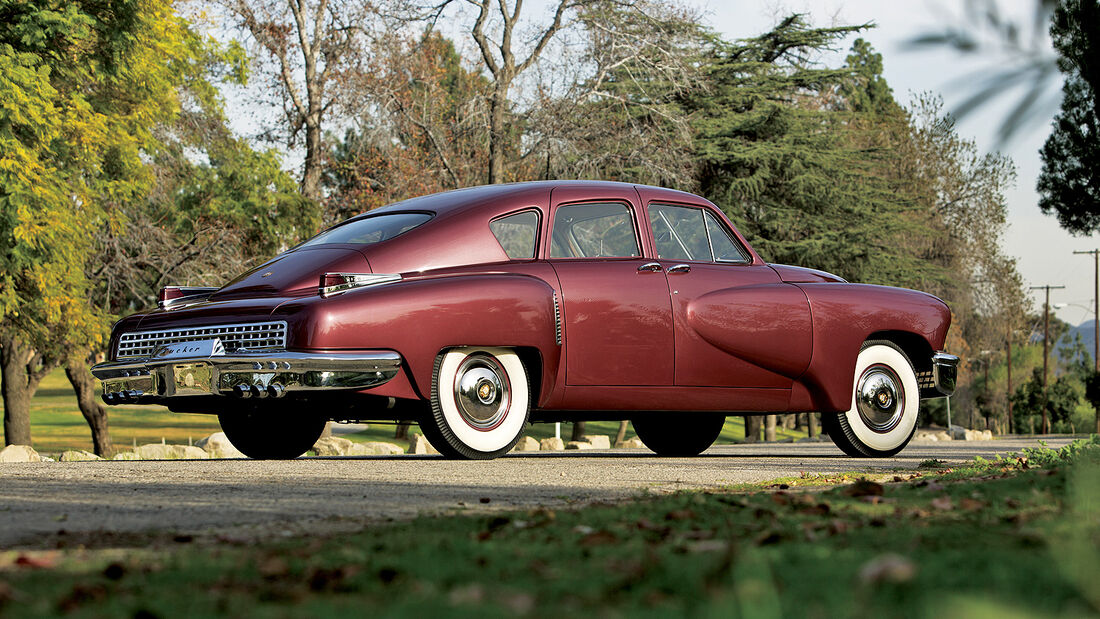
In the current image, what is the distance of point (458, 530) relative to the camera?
13.0ft

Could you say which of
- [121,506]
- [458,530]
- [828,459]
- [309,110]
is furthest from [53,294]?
[458,530]

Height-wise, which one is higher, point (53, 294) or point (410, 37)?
point (410, 37)

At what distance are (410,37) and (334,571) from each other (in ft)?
86.8

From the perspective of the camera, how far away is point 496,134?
2522 cm

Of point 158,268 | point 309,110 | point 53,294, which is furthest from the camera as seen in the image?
point 309,110

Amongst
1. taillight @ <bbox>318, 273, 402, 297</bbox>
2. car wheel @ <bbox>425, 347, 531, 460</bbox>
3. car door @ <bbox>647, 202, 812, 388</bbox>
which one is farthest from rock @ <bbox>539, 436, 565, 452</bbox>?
taillight @ <bbox>318, 273, 402, 297</bbox>

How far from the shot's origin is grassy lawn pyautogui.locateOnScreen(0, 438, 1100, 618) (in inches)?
94.7

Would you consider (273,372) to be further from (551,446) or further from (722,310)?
(551,446)

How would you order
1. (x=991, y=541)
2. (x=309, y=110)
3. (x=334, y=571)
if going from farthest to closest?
(x=309, y=110), (x=991, y=541), (x=334, y=571)

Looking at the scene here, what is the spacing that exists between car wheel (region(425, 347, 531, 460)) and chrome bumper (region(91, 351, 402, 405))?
43cm

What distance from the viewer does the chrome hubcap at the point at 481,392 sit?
291 inches

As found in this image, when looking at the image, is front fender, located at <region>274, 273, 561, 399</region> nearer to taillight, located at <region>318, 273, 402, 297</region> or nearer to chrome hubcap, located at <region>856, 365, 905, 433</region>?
taillight, located at <region>318, 273, 402, 297</region>

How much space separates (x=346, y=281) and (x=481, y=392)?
3.60ft

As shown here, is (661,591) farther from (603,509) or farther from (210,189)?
(210,189)
